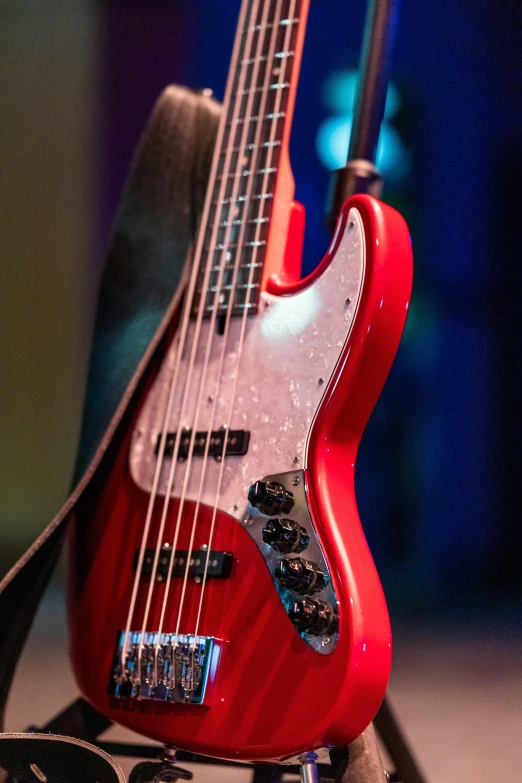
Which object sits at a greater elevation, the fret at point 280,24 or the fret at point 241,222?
the fret at point 280,24

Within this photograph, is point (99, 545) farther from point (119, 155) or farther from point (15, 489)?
point (119, 155)

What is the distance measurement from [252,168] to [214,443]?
43cm

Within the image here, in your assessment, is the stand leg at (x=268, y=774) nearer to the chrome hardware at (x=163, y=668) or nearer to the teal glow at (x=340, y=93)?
the chrome hardware at (x=163, y=668)

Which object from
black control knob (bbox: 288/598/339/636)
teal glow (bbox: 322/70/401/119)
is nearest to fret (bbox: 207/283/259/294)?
black control knob (bbox: 288/598/339/636)

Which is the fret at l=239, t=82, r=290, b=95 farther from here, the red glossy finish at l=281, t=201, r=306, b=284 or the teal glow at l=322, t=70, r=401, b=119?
the teal glow at l=322, t=70, r=401, b=119

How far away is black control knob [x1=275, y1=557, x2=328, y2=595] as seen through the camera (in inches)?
25.4

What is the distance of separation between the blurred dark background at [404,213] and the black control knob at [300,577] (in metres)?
0.79

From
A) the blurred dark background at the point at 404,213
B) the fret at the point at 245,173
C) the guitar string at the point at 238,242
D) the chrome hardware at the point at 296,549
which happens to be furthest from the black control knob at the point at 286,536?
the blurred dark background at the point at 404,213

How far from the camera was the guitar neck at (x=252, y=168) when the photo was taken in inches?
36.6

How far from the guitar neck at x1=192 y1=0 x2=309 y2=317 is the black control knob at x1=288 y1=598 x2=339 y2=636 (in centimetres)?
40

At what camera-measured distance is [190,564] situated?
764 mm

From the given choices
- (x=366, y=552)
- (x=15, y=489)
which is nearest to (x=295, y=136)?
(x=15, y=489)

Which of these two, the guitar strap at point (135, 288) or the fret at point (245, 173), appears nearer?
the guitar strap at point (135, 288)

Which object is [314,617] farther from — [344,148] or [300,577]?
[344,148]
